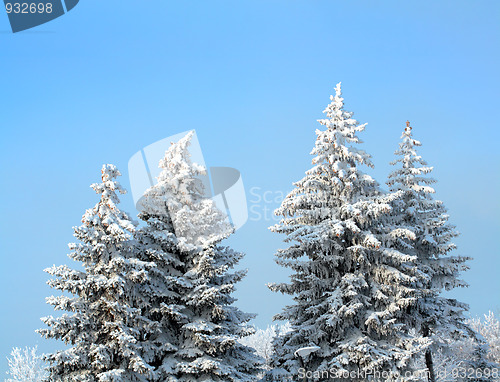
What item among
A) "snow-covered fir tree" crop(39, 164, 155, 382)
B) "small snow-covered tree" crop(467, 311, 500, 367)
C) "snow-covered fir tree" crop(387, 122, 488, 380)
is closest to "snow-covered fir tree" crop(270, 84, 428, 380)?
"snow-covered fir tree" crop(387, 122, 488, 380)

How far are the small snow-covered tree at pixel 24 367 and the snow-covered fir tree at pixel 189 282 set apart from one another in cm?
2231

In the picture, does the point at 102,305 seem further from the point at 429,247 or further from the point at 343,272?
the point at 429,247

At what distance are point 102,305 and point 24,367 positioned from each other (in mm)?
24275

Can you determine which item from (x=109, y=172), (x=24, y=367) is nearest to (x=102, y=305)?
(x=109, y=172)

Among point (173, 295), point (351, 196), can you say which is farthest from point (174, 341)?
point (351, 196)

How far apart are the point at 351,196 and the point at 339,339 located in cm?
585

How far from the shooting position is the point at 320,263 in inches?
807

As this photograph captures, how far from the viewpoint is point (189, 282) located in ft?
59.2

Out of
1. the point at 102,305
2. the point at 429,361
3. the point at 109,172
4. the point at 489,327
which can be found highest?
the point at 109,172

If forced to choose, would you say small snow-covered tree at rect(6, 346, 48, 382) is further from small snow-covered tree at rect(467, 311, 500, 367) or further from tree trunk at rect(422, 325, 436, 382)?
small snow-covered tree at rect(467, 311, 500, 367)

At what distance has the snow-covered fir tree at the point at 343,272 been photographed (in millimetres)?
18781

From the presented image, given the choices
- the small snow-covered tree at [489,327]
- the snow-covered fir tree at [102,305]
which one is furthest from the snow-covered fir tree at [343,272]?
the small snow-covered tree at [489,327]

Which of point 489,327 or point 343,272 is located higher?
point 343,272

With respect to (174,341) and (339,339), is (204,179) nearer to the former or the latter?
(174,341)
